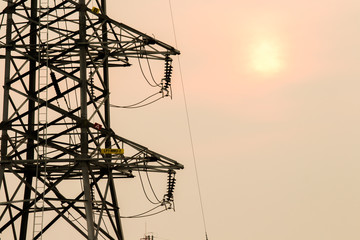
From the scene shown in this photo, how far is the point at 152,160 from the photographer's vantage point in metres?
44.7

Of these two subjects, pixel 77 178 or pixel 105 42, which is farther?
pixel 77 178

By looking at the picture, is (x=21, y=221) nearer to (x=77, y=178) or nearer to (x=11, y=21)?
(x=77, y=178)

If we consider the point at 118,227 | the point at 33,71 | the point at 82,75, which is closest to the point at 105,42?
the point at 82,75

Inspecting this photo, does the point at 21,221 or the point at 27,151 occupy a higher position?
the point at 27,151

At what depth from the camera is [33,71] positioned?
46594 millimetres

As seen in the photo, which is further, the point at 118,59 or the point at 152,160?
the point at 118,59

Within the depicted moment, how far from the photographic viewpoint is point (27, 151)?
46062 mm

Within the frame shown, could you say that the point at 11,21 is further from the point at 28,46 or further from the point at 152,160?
the point at 152,160

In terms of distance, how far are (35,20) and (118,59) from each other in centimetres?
416

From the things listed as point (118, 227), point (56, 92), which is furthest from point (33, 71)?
point (118, 227)

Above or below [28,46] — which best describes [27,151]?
below

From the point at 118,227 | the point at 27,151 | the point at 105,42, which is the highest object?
the point at 105,42

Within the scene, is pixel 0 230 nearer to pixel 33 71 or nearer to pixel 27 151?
pixel 27 151

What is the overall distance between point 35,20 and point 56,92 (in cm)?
344
